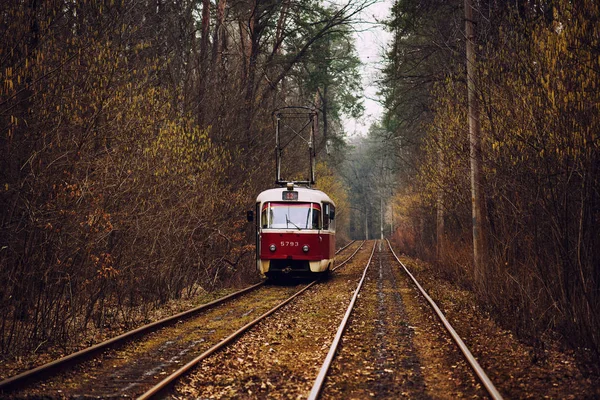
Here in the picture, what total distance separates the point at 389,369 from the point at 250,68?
16625mm

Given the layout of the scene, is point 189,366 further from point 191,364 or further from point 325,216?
point 325,216

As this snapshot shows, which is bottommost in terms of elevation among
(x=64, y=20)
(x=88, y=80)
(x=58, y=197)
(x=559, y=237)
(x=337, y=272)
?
(x=337, y=272)

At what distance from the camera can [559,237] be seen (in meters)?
8.26

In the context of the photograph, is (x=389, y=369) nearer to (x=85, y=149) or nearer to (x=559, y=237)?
(x=559, y=237)

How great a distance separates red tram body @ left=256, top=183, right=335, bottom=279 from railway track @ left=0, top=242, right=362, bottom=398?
546cm

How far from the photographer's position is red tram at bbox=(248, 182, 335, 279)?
60.3 feet

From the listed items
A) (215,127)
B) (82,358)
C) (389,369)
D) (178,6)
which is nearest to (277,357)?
(389,369)

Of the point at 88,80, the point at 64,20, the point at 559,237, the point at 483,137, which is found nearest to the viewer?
the point at 559,237

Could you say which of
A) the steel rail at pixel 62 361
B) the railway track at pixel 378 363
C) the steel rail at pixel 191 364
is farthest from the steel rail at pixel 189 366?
the railway track at pixel 378 363

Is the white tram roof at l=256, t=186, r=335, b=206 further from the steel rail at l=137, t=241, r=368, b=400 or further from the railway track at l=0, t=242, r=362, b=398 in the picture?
the steel rail at l=137, t=241, r=368, b=400

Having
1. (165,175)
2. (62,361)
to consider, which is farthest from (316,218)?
(62,361)

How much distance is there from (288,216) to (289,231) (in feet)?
1.52

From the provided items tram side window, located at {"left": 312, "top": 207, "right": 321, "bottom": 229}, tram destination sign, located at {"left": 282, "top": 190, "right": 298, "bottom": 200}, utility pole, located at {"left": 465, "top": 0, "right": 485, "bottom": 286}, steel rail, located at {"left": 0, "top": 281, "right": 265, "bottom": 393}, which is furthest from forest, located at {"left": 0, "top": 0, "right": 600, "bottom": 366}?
tram side window, located at {"left": 312, "top": 207, "right": 321, "bottom": 229}

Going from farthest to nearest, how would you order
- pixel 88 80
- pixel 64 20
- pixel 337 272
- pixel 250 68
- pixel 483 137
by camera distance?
pixel 337 272 → pixel 250 68 → pixel 483 137 → pixel 64 20 → pixel 88 80
